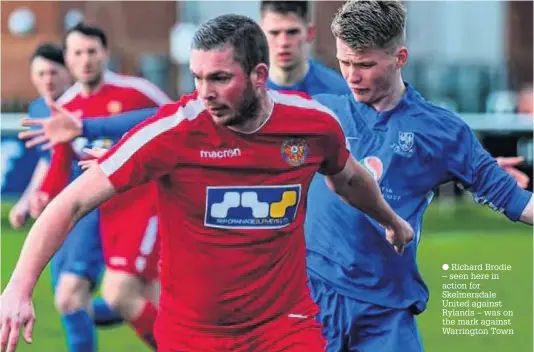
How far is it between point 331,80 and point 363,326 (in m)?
2.22

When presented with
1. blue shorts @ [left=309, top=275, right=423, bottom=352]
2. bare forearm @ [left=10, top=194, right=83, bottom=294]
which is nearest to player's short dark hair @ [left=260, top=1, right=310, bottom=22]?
blue shorts @ [left=309, top=275, right=423, bottom=352]

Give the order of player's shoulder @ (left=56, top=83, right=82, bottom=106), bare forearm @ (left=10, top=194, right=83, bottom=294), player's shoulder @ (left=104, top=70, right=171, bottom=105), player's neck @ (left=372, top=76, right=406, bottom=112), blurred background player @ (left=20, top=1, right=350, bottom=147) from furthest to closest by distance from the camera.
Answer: player's shoulder @ (left=56, top=83, right=82, bottom=106) → player's shoulder @ (left=104, top=70, right=171, bottom=105) → blurred background player @ (left=20, top=1, right=350, bottom=147) → player's neck @ (left=372, top=76, right=406, bottom=112) → bare forearm @ (left=10, top=194, right=83, bottom=294)

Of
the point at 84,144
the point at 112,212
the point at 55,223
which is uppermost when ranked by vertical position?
the point at 55,223

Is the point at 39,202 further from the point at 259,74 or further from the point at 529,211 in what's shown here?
the point at 259,74

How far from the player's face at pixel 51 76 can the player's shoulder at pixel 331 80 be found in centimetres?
257

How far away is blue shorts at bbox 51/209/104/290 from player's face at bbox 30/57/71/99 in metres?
1.33

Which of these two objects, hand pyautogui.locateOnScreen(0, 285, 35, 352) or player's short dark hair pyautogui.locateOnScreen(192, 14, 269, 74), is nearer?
hand pyautogui.locateOnScreen(0, 285, 35, 352)

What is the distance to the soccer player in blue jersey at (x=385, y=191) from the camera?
538cm

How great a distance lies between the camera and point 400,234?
5.14 metres

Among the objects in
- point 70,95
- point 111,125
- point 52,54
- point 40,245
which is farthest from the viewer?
point 52,54

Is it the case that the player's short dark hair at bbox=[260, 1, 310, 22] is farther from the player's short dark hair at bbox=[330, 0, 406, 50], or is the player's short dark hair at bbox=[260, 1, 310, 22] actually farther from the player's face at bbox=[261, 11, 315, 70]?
the player's short dark hair at bbox=[330, 0, 406, 50]

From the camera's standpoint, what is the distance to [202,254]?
465 cm

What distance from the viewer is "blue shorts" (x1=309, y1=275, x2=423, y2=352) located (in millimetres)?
5371

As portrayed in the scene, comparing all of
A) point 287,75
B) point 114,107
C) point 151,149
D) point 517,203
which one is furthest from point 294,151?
point 114,107
